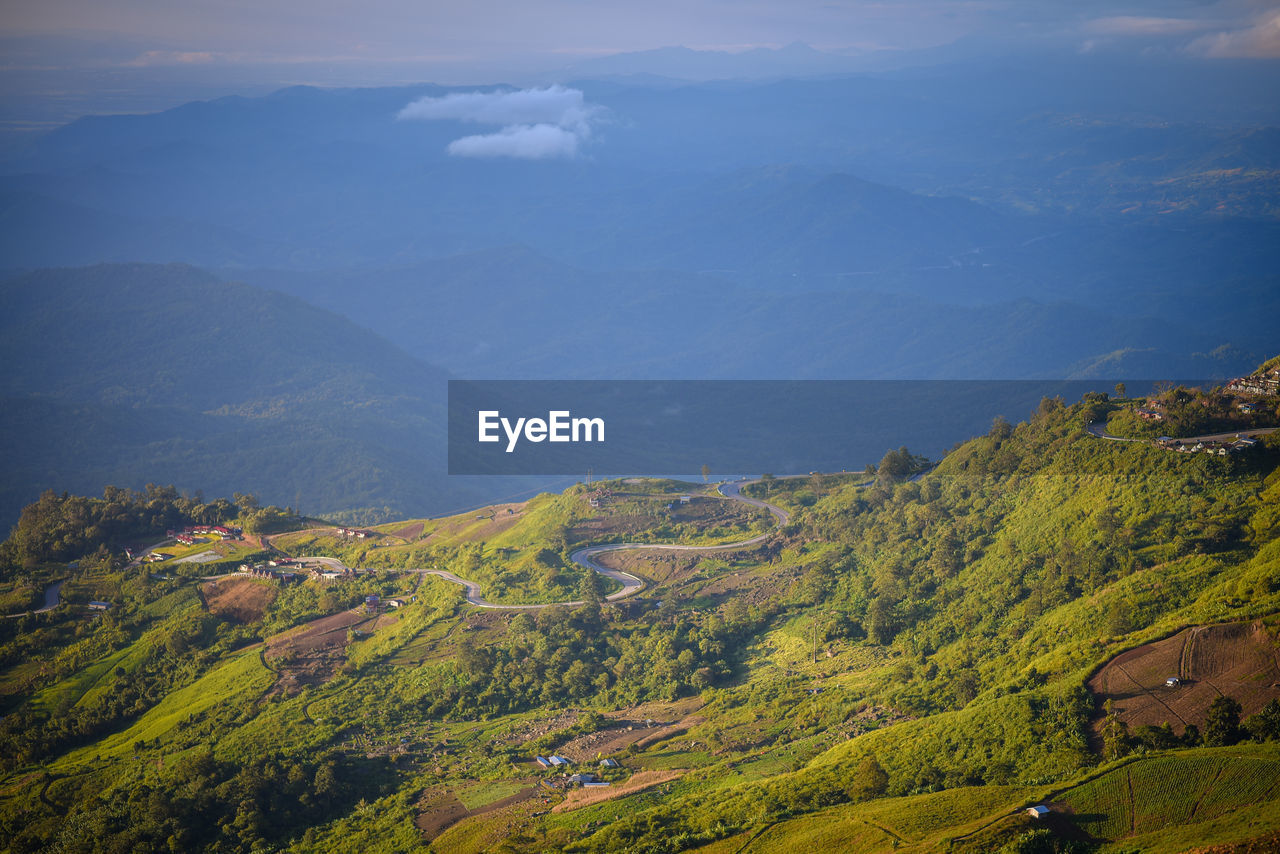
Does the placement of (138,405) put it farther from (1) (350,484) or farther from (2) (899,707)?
(2) (899,707)

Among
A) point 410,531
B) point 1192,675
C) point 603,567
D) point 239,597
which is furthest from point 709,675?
point 410,531

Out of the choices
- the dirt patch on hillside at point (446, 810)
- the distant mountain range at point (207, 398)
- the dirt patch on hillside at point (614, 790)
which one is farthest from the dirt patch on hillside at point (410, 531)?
the distant mountain range at point (207, 398)

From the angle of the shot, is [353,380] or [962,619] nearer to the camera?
[962,619]

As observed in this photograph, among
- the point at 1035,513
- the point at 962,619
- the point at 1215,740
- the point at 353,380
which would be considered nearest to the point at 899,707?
the point at 962,619

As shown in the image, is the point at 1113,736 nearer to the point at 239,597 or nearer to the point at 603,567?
the point at 603,567

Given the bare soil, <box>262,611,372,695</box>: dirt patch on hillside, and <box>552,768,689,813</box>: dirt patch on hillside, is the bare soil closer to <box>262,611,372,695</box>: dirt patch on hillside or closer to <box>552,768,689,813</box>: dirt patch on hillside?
<box>262,611,372,695</box>: dirt patch on hillside

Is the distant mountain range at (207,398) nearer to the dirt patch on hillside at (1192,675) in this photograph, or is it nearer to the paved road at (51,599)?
the paved road at (51,599)
